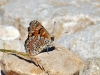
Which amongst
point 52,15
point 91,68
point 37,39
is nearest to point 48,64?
point 91,68

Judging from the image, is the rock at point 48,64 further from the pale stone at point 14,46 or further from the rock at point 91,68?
the pale stone at point 14,46

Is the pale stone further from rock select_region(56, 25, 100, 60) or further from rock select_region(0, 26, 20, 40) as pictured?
rock select_region(0, 26, 20, 40)

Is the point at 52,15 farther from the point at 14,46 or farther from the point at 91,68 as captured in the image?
the point at 91,68

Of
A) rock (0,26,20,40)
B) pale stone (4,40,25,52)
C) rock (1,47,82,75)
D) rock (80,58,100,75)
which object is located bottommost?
rock (0,26,20,40)

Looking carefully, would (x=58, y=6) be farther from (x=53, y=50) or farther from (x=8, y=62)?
(x=8, y=62)


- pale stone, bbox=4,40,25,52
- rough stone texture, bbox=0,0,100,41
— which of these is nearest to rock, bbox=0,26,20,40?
rough stone texture, bbox=0,0,100,41

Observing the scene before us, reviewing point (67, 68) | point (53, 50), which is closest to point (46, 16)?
point (53, 50)
